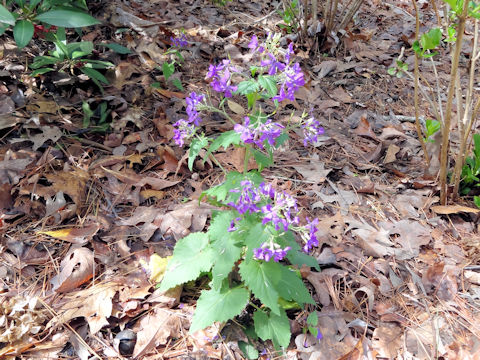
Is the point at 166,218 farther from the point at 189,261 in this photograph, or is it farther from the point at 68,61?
the point at 68,61

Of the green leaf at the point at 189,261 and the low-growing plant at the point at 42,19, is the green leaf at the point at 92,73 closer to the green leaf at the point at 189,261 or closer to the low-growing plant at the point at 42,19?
the low-growing plant at the point at 42,19

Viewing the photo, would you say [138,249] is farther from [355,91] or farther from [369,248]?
[355,91]

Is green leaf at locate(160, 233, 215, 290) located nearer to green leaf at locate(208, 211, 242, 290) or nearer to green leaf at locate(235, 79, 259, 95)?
green leaf at locate(208, 211, 242, 290)

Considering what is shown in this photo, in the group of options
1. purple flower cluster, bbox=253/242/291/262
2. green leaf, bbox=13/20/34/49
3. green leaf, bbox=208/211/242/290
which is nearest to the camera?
purple flower cluster, bbox=253/242/291/262

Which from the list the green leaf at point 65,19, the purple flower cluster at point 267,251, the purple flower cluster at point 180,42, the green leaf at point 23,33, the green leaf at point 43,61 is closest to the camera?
the purple flower cluster at point 267,251

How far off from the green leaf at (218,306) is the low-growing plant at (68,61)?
1.67 meters

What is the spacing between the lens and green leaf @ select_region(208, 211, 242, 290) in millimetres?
1479

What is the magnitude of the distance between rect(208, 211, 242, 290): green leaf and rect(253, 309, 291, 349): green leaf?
23cm

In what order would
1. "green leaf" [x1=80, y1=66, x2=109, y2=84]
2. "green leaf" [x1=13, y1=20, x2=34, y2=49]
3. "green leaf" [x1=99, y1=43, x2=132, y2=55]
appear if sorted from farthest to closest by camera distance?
"green leaf" [x1=99, y1=43, x2=132, y2=55] → "green leaf" [x1=80, y1=66, x2=109, y2=84] → "green leaf" [x1=13, y1=20, x2=34, y2=49]

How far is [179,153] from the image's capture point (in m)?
2.52

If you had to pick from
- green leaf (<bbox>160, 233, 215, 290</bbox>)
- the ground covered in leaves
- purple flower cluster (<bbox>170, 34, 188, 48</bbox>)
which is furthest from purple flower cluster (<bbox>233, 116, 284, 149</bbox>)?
purple flower cluster (<bbox>170, 34, 188, 48</bbox>)

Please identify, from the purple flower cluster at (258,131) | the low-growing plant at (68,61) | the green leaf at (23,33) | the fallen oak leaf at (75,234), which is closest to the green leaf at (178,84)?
the low-growing plant at (68,61)

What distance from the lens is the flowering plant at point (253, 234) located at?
1.41 meters

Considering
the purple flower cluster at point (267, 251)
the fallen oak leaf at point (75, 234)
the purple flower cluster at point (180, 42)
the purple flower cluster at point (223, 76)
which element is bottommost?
the fallen oak leaf at point (75, 234)
